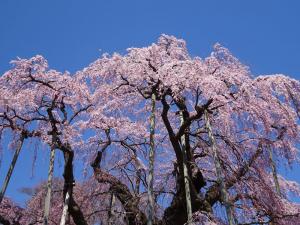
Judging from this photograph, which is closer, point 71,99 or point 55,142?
point 55,142

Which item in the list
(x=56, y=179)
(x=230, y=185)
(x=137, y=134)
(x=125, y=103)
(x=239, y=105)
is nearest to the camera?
(x=239, y=105)

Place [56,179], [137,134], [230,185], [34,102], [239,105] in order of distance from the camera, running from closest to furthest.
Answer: [239,105]
[230,185]
[34,102]
[137,134]
[56,179]

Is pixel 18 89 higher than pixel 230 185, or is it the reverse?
pixel 18 89

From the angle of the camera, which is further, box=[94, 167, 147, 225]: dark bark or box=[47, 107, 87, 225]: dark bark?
box=[94, 167, 147, 225]: dark bark

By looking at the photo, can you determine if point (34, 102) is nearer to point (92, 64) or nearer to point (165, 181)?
point (92, 64)

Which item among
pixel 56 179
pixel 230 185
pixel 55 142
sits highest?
pixel 56 179

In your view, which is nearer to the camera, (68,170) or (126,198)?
(68,170)

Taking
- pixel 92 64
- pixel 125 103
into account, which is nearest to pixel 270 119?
pixel 125 103

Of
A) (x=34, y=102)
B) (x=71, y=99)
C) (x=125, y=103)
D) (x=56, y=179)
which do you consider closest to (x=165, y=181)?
(x=125, y=103)

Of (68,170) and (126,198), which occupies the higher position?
(68,170)

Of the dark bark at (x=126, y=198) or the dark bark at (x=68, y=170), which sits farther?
the dark bark at (x=126, y=198)

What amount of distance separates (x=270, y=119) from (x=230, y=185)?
7.65 feet

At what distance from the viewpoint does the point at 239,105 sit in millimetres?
10000

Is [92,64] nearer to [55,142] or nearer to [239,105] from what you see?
[55,142]
